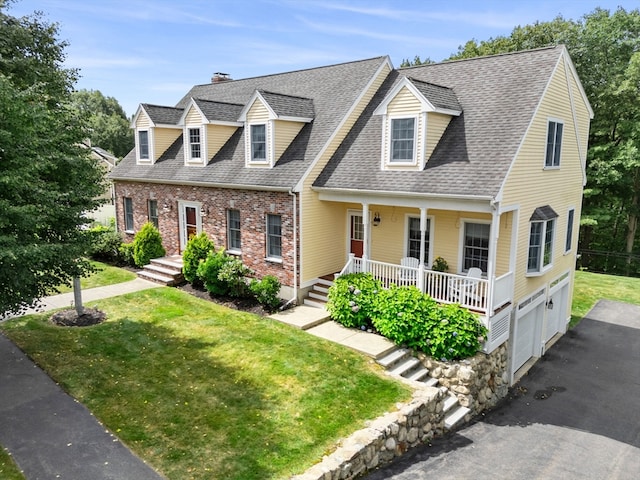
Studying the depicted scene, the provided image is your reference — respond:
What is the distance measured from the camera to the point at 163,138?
68.8ft

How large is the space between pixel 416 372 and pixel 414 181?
534 centimetres

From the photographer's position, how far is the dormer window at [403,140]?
1345 cm

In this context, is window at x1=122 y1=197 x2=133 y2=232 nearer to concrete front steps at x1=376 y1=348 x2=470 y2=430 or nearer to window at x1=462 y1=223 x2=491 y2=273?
concrete front steps at x1=376 y1=348 x2=470 y2=430

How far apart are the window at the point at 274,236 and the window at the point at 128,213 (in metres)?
9.68

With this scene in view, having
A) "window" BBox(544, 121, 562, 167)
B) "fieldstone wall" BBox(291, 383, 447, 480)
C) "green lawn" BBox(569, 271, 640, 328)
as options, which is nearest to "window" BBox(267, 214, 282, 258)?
"fieldstone wall" BBox(291, 383, 447, 480)

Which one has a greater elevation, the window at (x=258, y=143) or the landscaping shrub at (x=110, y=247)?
the window at (x=258, y=143)

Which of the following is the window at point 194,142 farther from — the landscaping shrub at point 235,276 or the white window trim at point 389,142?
the white window trim at point 389,142

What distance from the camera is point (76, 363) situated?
10859 millimetres

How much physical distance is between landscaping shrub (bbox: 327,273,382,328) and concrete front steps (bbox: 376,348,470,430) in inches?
60.9

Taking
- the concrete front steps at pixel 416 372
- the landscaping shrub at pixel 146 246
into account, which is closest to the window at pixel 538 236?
the concrete front steps at pixel 416 372

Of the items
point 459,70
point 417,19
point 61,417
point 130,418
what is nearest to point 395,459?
point 130,418

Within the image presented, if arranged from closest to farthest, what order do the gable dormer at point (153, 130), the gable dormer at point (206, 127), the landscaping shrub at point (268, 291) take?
the landscaping shrub at point (268, 291) < the gable dormer at point (206, 127) < the gable dormer at point (153, 130)

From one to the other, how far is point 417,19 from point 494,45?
16317 millimetres

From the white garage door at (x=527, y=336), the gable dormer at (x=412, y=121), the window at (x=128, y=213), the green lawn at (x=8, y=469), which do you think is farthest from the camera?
the window at (x=128, y=213)
